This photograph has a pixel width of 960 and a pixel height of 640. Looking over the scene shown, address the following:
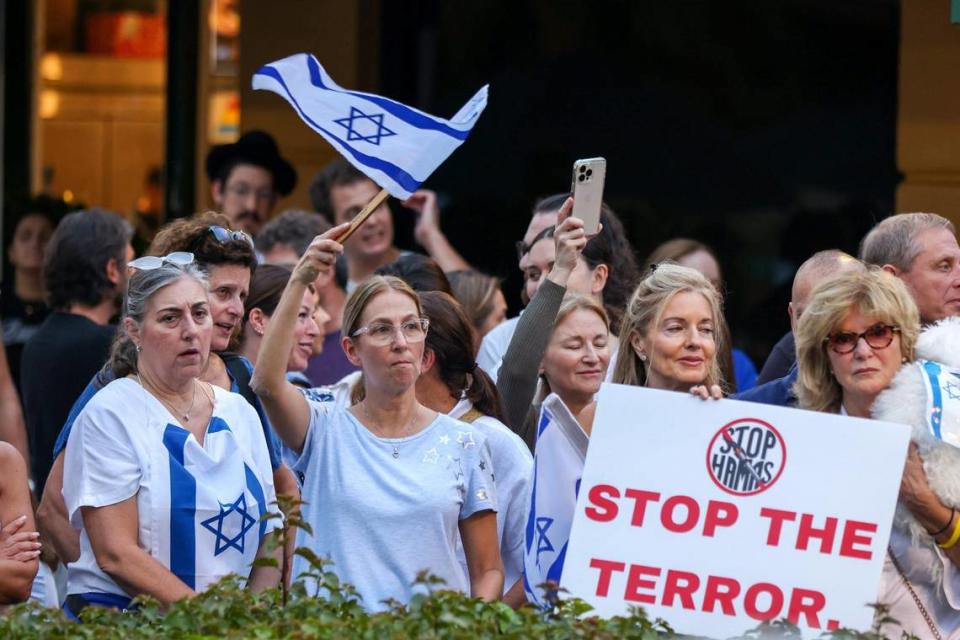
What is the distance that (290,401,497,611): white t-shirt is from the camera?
17.4 feet

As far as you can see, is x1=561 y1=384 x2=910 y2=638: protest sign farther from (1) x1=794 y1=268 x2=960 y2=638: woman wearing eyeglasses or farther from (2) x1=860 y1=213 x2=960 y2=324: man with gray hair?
(2) x1=860 y1=213 x2=960 y2=324: man with gray hair

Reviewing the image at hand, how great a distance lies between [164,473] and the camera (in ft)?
17.3

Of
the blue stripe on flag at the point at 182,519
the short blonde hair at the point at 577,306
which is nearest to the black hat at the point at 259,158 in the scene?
the short blonde hair at the point at 577,306

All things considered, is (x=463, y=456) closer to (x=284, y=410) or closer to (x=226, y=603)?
(x=284, y=410)

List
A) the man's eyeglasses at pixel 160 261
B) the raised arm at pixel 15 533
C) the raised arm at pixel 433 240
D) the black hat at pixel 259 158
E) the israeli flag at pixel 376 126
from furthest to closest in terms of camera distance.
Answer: the black hat at pixel 259 158 < the raised arm at pixel 433 240 < the israeli flag at pixel 376 126 < the man's eyeglasses at pixel 160 261 < the raised arm at pixel 15 533

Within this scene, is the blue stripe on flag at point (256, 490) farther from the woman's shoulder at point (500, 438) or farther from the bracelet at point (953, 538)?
the bracelet at point (953, 538)

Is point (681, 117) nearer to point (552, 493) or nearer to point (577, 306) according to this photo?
point (577, 306)

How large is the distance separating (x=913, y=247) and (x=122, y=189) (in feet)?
23.7

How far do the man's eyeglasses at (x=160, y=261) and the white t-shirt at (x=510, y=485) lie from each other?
1.02 metres

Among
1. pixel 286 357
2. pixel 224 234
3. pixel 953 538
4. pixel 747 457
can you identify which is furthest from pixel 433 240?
pixel 953 538

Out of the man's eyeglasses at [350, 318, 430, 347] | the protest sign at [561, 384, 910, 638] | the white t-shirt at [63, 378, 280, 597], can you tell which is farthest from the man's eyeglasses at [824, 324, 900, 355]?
the white t-shirt at [63, 378, 280, 597]

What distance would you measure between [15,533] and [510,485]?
1473 mm

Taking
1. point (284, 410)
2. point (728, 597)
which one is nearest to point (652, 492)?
point (728, 597)

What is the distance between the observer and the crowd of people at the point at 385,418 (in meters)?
5.12
